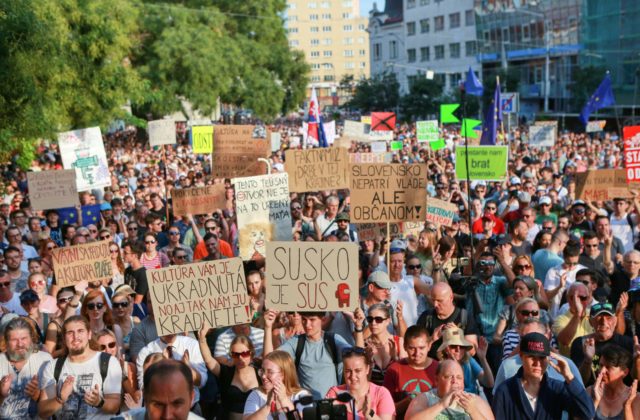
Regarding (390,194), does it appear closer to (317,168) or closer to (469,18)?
(317,168)

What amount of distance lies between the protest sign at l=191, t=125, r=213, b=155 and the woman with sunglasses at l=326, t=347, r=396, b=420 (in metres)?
13.4

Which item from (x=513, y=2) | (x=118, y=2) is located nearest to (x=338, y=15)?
(x=513, y=2)

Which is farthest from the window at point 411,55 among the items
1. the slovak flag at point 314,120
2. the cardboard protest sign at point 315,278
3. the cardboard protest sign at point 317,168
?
the cardboard protest sign at point 315,278

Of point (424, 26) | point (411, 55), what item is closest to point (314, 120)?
point (424, 26)

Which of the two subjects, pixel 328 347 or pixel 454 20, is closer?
pixel 328 347

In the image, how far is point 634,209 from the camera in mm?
11641

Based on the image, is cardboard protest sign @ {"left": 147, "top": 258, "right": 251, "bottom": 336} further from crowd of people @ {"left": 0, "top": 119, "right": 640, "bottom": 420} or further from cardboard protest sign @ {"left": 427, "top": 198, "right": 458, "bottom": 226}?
cardboard protest sign @ {"left": 427, "top": 198, "right": 458, "bottom": 226}

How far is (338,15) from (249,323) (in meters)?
166

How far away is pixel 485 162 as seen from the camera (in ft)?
45.5

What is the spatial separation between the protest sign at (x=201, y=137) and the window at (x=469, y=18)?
66.3 metres

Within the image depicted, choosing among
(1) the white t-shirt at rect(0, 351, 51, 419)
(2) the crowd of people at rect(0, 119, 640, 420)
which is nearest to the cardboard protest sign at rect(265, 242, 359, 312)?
(2) the crowd of people at rect(0, 119, 640, 420)

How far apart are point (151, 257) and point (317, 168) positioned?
3.02 meters

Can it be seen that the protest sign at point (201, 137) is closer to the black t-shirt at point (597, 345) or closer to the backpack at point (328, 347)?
the backpack at point (328, 347)

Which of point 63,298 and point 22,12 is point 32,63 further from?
point 63,298
